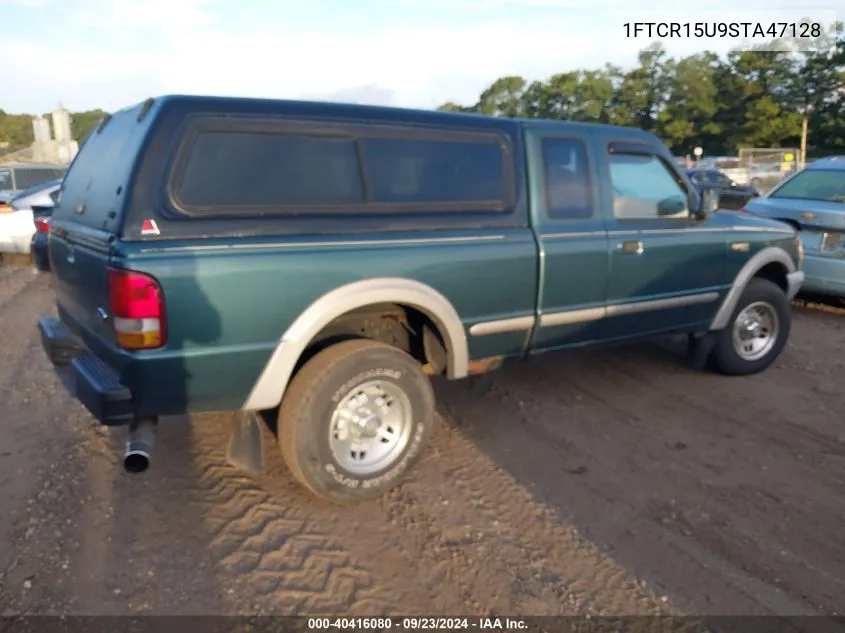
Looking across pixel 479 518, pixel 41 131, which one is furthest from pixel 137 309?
pixel 41 131

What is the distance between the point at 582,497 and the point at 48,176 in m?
13.8

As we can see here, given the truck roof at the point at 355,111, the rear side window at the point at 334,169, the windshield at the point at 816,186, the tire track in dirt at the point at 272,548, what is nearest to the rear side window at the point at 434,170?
the rear side window at the point at 334,169

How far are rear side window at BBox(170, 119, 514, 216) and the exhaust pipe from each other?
1017 millimetres

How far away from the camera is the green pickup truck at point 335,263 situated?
3184 mm

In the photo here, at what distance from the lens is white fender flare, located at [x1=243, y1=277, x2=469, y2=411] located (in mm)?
3422

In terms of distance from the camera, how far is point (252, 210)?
336cm

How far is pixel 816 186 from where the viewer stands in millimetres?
8406

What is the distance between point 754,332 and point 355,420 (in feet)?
12.5

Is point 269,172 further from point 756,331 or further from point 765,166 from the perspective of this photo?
point 765,166

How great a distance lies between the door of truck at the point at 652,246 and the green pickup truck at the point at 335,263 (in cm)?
2

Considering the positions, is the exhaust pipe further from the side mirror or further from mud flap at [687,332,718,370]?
mud flap at [687,332,718,370]

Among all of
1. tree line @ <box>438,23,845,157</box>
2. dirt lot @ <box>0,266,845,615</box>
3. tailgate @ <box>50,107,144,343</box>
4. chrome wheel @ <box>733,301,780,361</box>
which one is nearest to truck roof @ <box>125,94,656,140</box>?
tailgate @ <box>50,107,144,343</box>

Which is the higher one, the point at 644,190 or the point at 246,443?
the point at 644,190

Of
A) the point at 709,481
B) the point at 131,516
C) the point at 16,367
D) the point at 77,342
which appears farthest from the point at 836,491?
the point at 16,367
